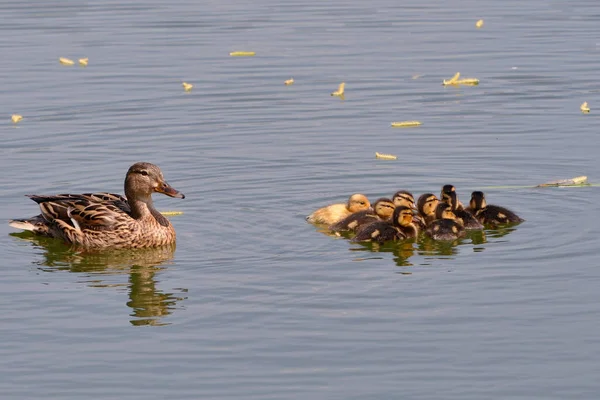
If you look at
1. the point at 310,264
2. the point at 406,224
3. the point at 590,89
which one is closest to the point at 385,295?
the point at 310,264

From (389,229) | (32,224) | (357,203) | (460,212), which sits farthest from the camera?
(357,203)

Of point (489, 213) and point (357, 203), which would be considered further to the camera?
point (357, 203)

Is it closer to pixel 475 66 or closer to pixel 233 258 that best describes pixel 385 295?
pixel 233 258

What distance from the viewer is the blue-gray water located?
8609mm

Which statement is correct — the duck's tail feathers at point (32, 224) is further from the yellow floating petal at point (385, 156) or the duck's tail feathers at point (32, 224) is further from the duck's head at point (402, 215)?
the yellow floating petal at point (385, 156)

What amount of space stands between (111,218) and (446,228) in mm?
3112

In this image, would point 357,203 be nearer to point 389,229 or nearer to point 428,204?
point 428,204

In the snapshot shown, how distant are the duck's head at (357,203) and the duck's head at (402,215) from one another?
0.67 m

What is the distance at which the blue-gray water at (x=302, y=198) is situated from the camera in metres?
8.61

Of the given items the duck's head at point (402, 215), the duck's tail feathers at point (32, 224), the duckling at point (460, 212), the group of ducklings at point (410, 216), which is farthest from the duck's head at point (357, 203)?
the duck's tail feathers at point (32, 224)

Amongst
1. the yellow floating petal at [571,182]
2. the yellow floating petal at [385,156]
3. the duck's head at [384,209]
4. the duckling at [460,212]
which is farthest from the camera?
the yellow floating petal at [385,156]

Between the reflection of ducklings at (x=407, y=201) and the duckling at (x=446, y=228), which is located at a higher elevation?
Answer: the reflection of ducklings at (x=407, y=201)

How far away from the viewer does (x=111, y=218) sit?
12266 millimetres

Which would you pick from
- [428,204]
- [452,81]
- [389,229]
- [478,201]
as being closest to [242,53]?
[452,81]
